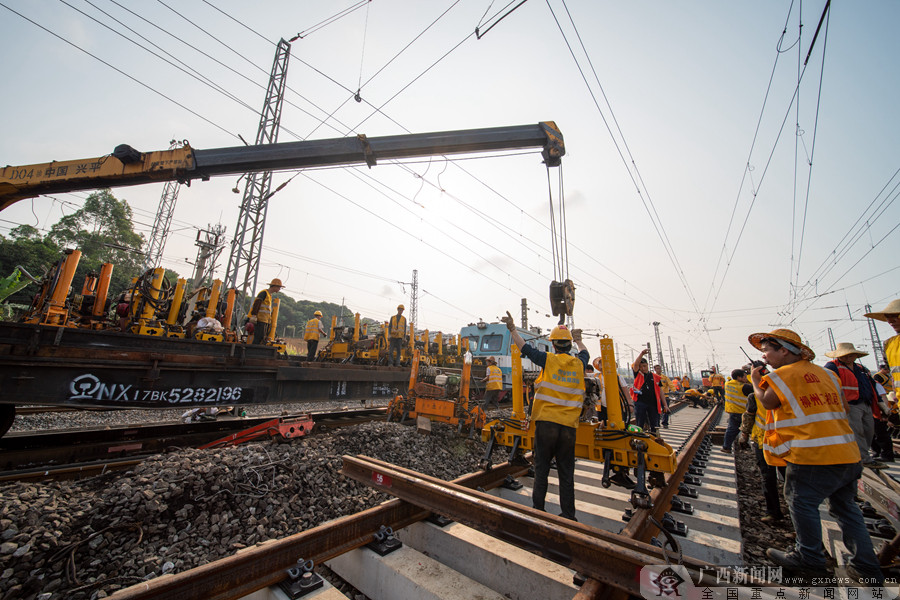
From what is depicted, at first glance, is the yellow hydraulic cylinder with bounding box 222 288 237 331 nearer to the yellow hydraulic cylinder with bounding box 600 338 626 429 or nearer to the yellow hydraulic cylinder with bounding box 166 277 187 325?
the yellow hydraulic cylinder with bounding box 166 277 187 325

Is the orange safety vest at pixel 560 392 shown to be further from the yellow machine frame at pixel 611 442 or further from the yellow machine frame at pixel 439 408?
the yellow machine frame at pixel 439 408

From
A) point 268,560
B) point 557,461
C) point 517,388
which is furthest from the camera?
point 517,388

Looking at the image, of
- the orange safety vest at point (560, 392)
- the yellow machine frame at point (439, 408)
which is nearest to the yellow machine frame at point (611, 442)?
the orange safety vest at point (560, 392)

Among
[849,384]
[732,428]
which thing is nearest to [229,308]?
[849,384]

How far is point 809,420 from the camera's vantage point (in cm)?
237

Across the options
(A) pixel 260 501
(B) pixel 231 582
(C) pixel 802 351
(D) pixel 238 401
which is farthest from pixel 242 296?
(C) pixel 802 351

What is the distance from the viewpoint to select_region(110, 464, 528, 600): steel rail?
1610mm

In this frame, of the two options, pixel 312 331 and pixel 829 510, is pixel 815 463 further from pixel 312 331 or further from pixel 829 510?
pixel 312 331

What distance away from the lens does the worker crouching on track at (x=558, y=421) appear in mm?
3246

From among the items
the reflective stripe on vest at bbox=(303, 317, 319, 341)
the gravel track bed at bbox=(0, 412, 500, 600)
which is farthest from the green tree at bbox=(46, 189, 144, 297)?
the gravel track bed at bbox=(0, 412, 500, 600)

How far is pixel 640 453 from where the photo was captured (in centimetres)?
353

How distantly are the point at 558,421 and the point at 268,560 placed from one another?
2.55 m

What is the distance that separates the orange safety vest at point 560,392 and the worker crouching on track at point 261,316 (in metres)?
7.26

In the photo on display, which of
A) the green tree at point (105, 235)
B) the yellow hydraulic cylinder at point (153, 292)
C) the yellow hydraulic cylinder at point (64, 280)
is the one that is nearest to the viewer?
the yellow hydraulic cylinder at point (64, 280)
